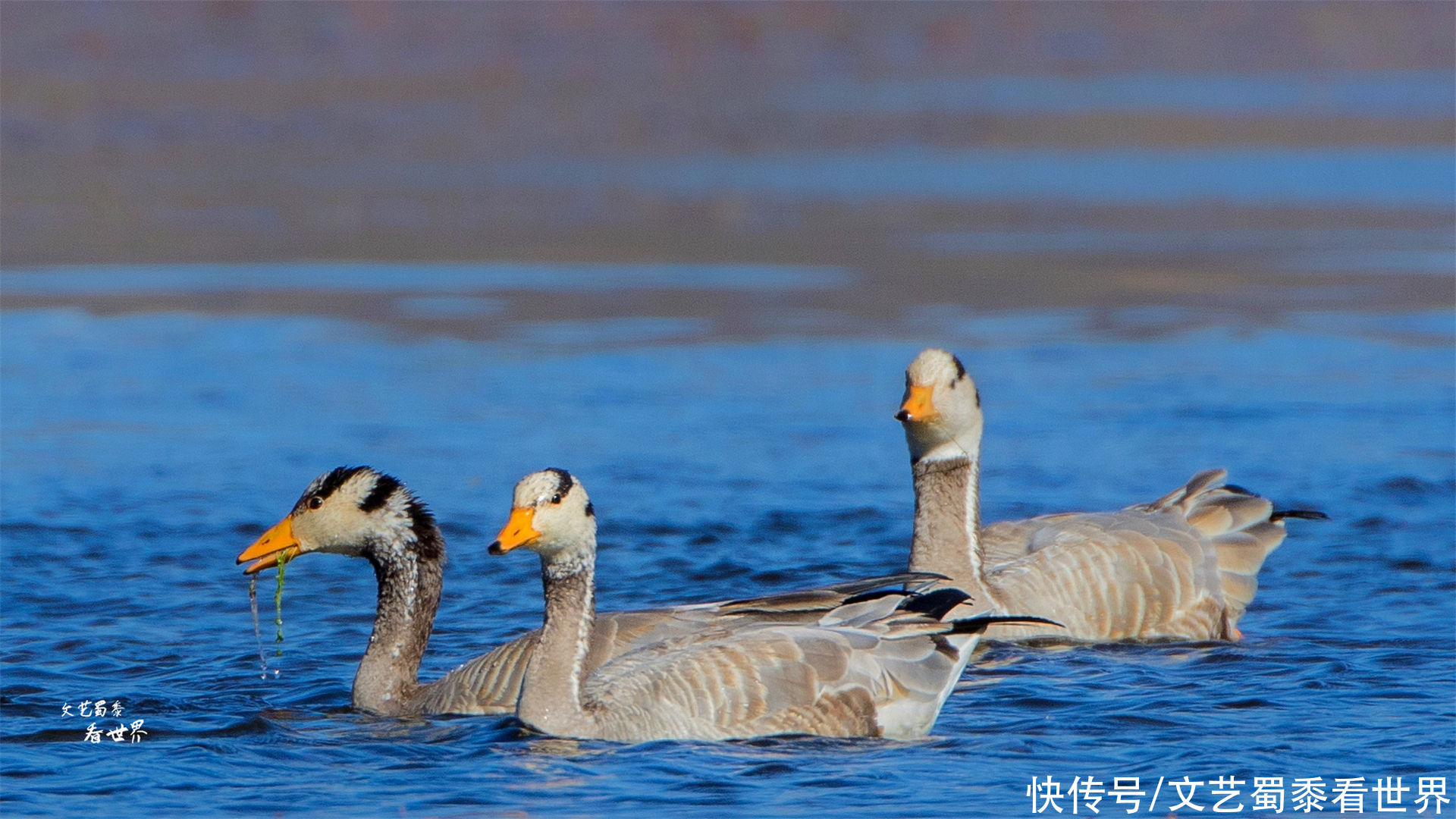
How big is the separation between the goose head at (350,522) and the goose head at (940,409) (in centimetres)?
259

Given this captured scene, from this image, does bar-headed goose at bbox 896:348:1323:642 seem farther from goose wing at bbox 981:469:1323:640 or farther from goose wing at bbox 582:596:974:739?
goose wing at bbox 582:596:974:739

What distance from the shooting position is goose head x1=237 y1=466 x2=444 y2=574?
9.25 metres

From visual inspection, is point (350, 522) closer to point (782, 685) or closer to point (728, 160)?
point (782, 685)

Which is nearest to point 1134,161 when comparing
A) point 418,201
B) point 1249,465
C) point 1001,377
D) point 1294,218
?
point 1294,218

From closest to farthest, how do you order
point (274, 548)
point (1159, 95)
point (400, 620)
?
point (274, 548)
point (400, 620)
point (1159, 95)

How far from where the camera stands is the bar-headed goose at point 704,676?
8531 millimetres

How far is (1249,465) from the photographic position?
1450 centimetres

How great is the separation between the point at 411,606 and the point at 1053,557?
3.45 metres

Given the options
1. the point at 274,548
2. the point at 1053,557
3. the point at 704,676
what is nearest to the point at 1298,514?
the point at 1053,557

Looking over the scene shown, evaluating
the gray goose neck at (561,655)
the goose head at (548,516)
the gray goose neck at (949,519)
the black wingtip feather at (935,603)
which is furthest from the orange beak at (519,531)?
the gray goose neck at (949,519)

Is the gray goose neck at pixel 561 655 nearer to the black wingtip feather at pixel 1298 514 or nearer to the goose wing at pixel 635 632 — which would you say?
the goose wing at pixel 635 632

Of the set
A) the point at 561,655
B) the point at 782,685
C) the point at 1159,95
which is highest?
the point at 1159,95

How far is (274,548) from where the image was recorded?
923 centimetres

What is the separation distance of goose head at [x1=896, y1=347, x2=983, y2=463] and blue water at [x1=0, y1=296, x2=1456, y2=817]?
1.14 metres
